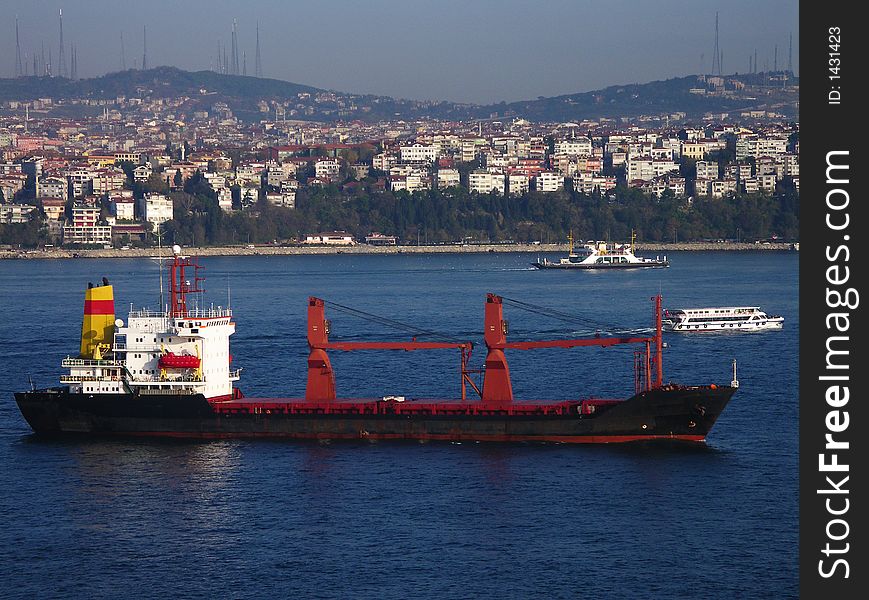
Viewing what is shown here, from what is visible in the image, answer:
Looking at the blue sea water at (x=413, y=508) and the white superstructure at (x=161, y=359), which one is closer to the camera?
the blue sea water at (x=413, y=508)

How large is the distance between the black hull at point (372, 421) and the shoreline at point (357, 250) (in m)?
102

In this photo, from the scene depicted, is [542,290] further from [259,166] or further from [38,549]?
[259,166]

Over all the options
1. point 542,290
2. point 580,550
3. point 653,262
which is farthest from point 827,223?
point 653,262

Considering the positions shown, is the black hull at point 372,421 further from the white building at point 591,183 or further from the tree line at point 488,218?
the white building at point 591,183

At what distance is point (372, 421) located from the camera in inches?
1314

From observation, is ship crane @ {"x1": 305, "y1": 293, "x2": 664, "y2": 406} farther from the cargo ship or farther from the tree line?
the tree line

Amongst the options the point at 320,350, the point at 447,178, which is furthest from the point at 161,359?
the point at 447,178

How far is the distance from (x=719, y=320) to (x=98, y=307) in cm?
3015

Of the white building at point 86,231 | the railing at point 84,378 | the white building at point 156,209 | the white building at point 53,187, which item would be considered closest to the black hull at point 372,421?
the railing at point 84,378

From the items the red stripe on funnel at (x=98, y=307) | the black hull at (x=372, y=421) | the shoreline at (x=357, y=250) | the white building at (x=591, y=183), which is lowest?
the black hull at (x=372, y=421)

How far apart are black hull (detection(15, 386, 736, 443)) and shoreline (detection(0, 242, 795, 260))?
335ft

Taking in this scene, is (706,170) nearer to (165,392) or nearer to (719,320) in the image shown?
(719,320)

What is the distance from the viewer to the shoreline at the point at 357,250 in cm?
13650

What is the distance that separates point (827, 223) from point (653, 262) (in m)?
95.6
